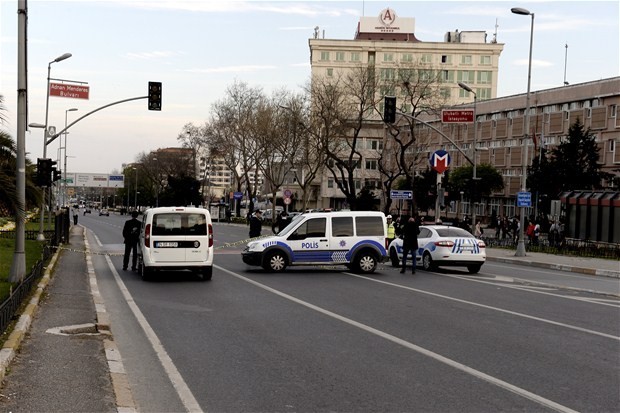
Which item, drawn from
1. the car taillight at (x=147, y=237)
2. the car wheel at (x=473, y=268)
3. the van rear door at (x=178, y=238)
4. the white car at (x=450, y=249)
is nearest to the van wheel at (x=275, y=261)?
the van rear door at (x=178, y=238)

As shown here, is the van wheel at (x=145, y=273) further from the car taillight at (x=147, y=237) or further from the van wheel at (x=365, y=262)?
the van wheel at (x=365, y=262)

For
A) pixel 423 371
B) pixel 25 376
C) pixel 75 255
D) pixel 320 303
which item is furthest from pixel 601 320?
pixel 75 255

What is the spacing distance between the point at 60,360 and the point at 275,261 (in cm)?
1396

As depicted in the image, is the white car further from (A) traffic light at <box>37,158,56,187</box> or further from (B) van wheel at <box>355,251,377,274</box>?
(A) traffic light at <box>37,158,56,187</box>

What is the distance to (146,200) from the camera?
168000mm

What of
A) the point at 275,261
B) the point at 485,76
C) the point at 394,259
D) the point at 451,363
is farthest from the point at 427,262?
the point at 485,76

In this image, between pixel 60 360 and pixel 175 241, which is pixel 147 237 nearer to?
pixel 175 241

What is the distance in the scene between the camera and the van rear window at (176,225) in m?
19.5

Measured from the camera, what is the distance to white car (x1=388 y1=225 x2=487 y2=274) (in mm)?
24328

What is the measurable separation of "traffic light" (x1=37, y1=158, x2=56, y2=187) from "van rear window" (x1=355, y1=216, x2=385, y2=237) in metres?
11.8

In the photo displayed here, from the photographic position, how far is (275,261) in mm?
22562

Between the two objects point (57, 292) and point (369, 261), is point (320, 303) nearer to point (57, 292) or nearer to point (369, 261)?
point (57, 292)

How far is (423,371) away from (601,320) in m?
6.30

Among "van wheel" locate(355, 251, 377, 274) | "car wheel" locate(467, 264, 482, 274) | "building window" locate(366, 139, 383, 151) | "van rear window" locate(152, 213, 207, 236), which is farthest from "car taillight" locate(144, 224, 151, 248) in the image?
"building window" locate(366, 139, 383, 151)
